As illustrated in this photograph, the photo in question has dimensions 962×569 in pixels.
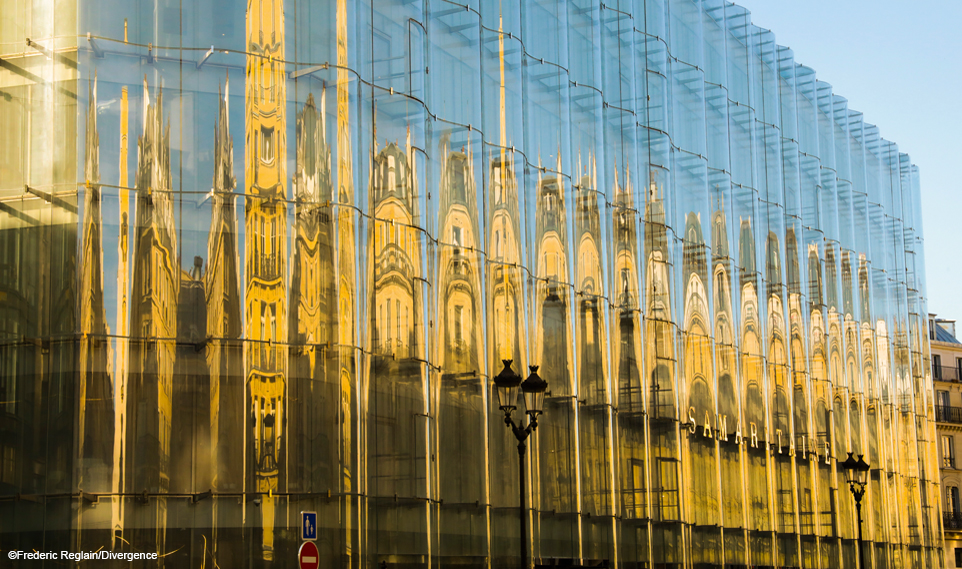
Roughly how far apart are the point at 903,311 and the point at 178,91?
40140mm

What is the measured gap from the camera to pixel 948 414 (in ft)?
263

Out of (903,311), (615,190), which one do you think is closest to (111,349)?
(615,190)

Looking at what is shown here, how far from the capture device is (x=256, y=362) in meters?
21.6

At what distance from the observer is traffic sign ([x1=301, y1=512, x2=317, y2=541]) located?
2105 cm

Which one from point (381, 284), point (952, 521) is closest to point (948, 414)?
point (952, 521)

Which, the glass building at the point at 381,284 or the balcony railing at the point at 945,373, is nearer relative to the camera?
the glass building at the point at 381,284

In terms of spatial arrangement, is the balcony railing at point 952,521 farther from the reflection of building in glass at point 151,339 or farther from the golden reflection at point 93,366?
the golden reflection at point 93,366

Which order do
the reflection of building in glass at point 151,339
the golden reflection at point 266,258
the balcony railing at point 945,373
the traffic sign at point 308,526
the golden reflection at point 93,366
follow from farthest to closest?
the balcony railing at point 945,373 → the golden reflection at point 266,258 → the traffic sign at point 308,526 → the reflection of building in glass at point 151,339 → the golden reflection at point 93,366

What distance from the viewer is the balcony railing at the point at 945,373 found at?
8081 centimetres

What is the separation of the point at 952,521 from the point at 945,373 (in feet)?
34.5

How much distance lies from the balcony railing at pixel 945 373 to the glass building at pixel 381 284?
43.7 metres

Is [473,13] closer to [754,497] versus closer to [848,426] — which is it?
[754,497]

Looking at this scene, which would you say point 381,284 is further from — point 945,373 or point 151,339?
point 945,373

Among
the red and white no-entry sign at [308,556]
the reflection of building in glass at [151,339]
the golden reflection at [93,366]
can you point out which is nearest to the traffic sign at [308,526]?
the red and white no-entry sign at [308,556]
